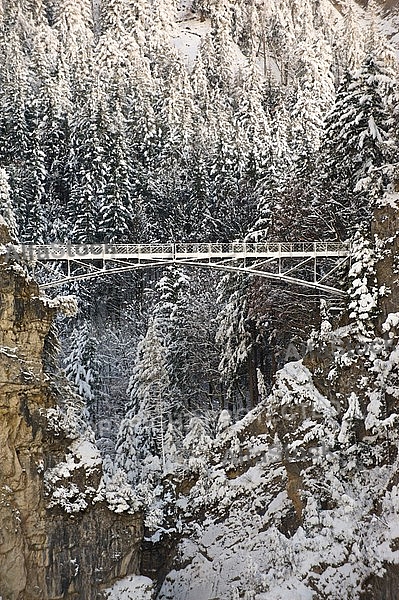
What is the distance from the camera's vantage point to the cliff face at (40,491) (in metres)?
16.6

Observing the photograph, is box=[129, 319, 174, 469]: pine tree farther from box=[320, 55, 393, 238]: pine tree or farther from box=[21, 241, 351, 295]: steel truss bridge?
box=[320, 55, 393, 238]: pine tree

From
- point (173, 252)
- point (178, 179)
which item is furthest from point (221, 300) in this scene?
point (178, 179)

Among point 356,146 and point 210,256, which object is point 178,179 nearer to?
point 356,146

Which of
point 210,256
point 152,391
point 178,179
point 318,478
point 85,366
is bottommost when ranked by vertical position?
point 318,478

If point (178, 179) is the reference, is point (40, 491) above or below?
below

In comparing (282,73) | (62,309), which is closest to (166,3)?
(282,73)

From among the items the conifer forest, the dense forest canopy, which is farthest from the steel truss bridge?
the dense forest canopy

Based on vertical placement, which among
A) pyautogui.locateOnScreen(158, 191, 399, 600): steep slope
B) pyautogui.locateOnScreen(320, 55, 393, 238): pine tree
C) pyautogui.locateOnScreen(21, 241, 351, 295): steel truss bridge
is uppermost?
pyautogui.locateOnScreen(320, 55, 393, 238): pine tree

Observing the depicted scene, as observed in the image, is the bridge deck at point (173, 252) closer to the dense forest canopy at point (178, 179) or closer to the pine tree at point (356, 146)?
the dense forest canopy at point (178, 179)

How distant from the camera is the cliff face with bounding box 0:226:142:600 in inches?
655

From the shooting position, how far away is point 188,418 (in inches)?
1052

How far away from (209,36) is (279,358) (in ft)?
123

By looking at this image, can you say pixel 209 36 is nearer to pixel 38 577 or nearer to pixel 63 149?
pixel 63 149

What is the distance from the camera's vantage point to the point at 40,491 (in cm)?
1712
